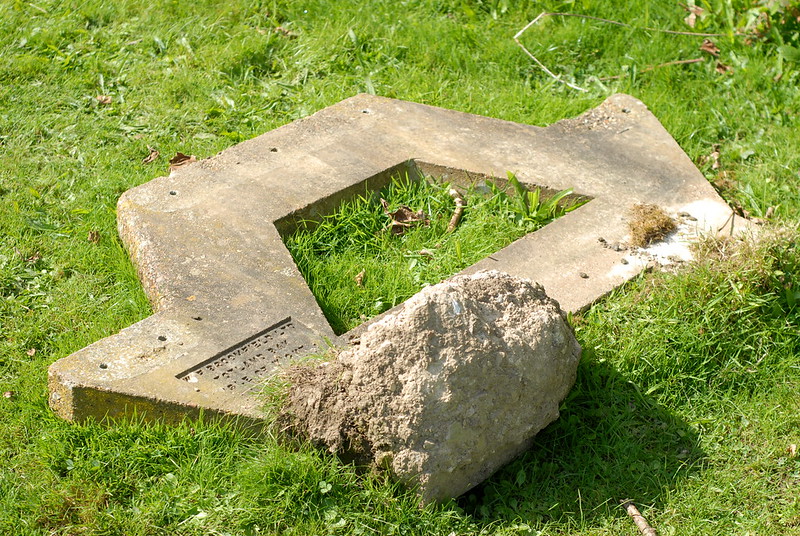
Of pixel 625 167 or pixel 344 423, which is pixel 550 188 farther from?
pixel 344 423

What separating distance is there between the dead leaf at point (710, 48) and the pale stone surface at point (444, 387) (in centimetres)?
394

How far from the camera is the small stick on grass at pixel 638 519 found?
3.81 m

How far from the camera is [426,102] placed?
6.62 metres

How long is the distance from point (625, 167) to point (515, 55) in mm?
1829

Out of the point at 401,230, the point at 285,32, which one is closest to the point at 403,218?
the point at 401,230

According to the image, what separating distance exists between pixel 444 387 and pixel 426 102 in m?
3.38

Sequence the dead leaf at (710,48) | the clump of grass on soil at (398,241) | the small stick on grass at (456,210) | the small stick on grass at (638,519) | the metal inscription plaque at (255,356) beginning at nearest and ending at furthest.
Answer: the small stick on grass at (638,519), the metal inscription plaque at (255,356), the clump of grass on soil at (398,241), the small stick on grass at (456,210), the dead leaf at (710,48)

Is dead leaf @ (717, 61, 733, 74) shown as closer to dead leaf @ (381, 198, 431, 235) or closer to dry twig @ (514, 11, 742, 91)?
dry twig @ (514, 11, 742, 91)

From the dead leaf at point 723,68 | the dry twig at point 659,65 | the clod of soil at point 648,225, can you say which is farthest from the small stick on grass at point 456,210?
the dead leaf at point 723,68

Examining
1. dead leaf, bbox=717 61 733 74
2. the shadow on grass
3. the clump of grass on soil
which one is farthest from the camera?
dead leaf, bbox=717 61 733 74

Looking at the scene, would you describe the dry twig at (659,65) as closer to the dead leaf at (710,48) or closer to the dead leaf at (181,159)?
the dead leaf at (710,48)

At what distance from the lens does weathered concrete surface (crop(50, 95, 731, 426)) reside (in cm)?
411

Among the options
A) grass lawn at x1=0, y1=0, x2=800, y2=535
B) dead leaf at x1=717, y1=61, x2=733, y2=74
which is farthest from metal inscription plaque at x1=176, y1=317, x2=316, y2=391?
dead leaf at x1=717, y1=61, x2=733, y2=74

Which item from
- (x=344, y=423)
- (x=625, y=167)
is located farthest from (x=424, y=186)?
(x=344, y=423)
